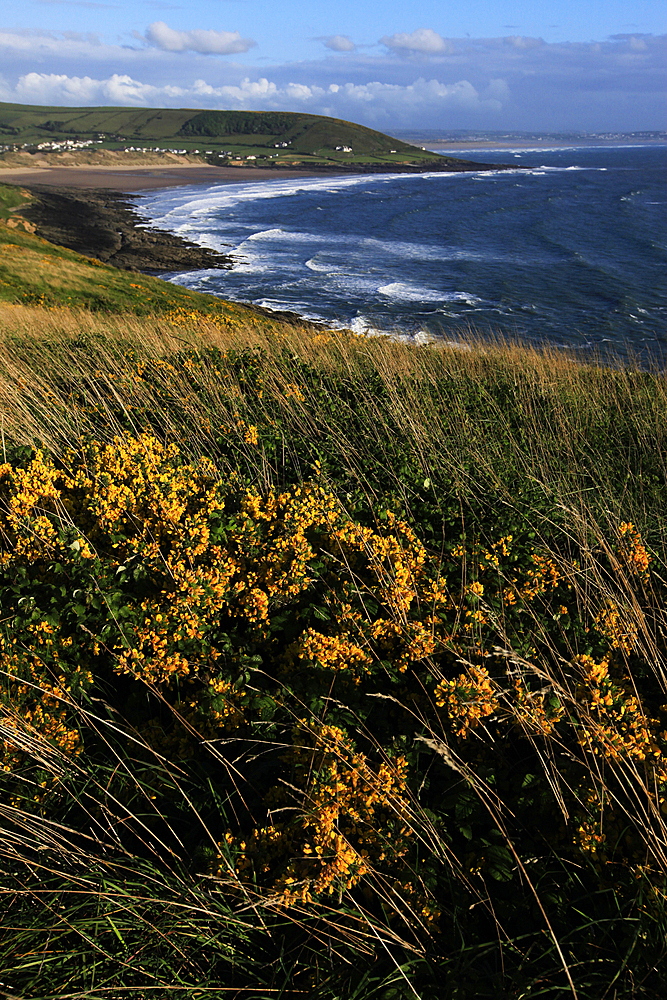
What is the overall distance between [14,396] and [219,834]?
448 centimetres

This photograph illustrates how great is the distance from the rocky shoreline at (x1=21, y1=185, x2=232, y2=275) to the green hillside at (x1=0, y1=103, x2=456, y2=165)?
10400cm

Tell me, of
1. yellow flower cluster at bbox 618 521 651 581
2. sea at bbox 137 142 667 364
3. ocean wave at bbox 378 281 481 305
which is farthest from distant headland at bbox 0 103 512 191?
yellow flower cluster at bbox 618 521 651 581

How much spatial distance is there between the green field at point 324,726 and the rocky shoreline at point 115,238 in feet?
117

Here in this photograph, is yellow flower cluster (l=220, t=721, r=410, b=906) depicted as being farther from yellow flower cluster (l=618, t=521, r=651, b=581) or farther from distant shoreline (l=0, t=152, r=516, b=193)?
distant shoreline (l=0, t=152, r=516, b=193)

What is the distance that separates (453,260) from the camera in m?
38.5

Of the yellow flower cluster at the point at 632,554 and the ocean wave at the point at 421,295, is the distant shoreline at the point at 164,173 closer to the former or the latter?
the ocean wave at the point at 421,295

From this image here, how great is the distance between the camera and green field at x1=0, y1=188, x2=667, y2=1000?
6.24 ft

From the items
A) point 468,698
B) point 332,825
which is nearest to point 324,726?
point 332,825

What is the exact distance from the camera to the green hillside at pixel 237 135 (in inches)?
6088

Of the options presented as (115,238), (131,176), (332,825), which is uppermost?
(131,176)

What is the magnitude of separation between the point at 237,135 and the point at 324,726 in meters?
227

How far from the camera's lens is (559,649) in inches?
110

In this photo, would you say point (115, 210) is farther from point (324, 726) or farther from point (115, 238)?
point (324, 726)

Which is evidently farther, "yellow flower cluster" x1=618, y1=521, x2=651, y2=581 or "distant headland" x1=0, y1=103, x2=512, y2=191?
"distant headland" x1=0, y1=103, x2=512, y2=191
